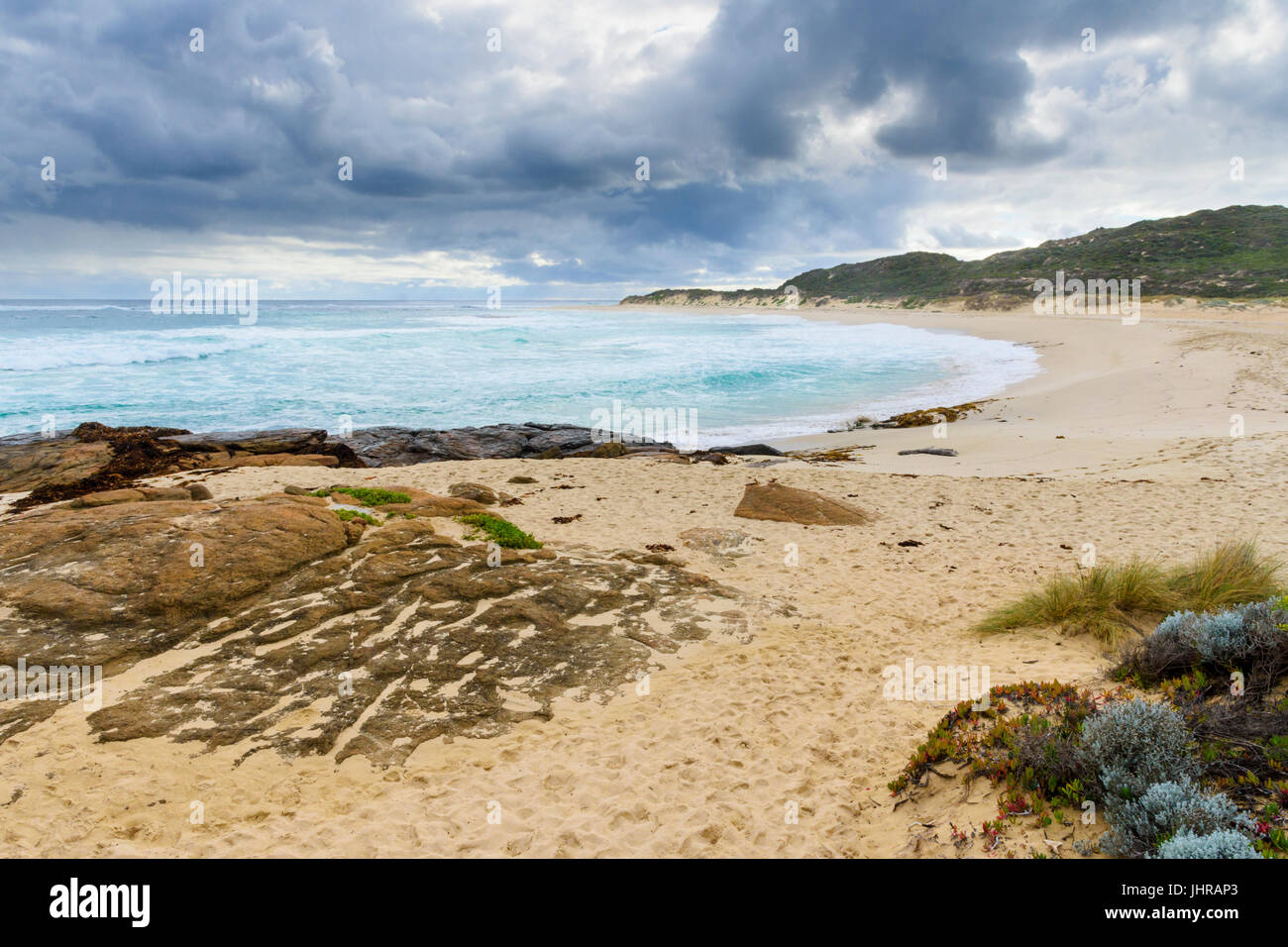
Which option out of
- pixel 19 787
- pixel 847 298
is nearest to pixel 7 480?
A: pixel 19 787

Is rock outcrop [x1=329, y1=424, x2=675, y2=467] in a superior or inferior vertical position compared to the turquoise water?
inferior

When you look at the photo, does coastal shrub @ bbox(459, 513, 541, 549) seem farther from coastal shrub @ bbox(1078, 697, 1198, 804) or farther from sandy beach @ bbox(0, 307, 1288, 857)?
coastal shrub @ bbox(1078, 697, 1198, 804)

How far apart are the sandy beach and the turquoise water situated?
993 centimetres

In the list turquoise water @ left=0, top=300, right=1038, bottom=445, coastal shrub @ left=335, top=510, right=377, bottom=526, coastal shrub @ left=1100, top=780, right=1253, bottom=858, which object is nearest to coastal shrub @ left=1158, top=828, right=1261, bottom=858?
coastal shrub @ left=1100, top=780, right=1253, bottom=858

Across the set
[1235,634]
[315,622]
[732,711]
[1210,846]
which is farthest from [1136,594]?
[315,622]

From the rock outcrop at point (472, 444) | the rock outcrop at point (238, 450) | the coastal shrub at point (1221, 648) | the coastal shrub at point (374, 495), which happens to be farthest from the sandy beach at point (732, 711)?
the rock outcrop at point (472, 444)

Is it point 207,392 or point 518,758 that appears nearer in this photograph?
point 518,758

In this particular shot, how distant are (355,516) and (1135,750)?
8.67 meters

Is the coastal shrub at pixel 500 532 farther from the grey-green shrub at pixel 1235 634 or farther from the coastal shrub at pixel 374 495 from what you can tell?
the grey-green shrub at pixel 1235 634

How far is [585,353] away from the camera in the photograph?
44219 mm

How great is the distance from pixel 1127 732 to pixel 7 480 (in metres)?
19.1

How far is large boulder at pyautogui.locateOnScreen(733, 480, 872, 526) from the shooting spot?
36.4 feet

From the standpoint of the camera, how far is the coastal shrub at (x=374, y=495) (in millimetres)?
10364
